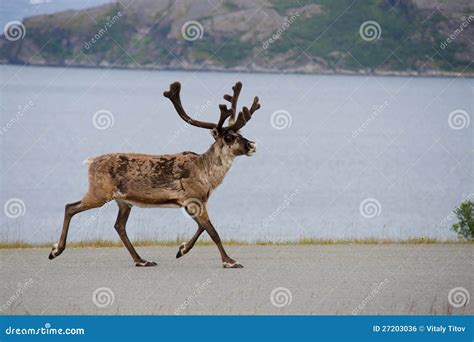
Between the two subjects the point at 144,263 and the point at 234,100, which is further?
the point at 234,100

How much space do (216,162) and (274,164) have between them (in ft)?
120

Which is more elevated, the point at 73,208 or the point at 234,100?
the point at 234,100

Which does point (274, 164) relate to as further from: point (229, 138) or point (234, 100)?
point (229, 138)

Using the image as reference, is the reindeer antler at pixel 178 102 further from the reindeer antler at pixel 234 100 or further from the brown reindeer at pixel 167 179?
the reindeer antler at pixel 234 100

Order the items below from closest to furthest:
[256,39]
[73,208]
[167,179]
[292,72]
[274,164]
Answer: [73,208], [167,179], [274,164], [292,72], [256,39]

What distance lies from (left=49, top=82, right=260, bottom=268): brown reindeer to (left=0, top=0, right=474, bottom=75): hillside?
146002mm

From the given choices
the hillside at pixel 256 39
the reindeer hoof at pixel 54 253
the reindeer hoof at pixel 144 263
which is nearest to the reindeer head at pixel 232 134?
the reindeer hoof at pixel 144 263

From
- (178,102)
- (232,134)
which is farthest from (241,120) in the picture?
(178,102)

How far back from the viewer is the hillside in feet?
547

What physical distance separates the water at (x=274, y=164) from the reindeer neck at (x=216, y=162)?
20.4 feet

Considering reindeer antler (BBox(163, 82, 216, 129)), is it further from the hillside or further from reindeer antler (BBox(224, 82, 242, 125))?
the hillside

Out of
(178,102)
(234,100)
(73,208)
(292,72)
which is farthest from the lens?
(292,72)

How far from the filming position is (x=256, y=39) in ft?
589

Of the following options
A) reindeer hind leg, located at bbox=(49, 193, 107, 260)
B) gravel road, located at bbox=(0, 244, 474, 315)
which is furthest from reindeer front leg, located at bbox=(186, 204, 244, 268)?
reindeer hind leg, located at bbox=(49, 193, 107, 260)
